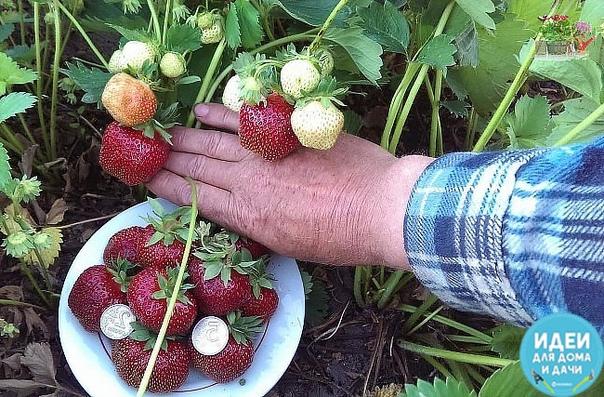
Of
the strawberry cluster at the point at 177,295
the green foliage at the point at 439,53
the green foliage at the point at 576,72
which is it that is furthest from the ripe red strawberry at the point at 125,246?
the green foliage at the point at 576,72

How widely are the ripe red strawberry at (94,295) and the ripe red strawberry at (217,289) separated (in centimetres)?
10

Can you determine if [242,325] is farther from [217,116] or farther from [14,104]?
[14,104]

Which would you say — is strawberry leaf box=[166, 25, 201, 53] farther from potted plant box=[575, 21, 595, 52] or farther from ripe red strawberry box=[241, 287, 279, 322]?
potted plant box=[575, 21, 595, 52]

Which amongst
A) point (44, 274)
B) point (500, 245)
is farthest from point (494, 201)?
point (44, 274)

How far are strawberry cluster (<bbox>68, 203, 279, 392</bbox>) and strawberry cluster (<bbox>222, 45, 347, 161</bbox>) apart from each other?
0.15 m

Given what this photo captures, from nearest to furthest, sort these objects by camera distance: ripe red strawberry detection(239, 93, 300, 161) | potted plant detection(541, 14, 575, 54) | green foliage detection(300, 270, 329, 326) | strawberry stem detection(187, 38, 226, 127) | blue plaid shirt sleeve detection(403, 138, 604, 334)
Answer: blue plaid shirt sleeve detection(403, 138, 604, 334)
potted plant detection(541, 14, 575, 54)
ripe red strawberry detection(239, 93, 300, 161)
strawberry stem detection(187, 38, 226, 127)
green foliage detection(300, 270, 329, 326)

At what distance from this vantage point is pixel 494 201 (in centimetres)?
69

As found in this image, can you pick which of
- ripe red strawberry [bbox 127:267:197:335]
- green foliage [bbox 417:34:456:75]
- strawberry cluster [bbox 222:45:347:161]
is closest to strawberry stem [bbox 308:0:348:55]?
strawberry cluster [bbox 222:45:347:161]

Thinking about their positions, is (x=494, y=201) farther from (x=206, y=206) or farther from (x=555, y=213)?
(x=206, y=206)


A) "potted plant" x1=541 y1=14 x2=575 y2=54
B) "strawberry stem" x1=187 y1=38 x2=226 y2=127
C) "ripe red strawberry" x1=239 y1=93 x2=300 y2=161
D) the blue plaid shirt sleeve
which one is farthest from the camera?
"strawberry stem" x1=187 y1=38 x2=226 y2=127

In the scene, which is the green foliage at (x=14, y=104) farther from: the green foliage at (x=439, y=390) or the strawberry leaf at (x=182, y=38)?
the green foliage at (x=439, y=390)

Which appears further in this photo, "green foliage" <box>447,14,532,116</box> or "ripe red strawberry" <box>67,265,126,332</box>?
"green foliage" <box>447,14,532,116</box>

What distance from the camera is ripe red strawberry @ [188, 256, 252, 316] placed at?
33.5 inches

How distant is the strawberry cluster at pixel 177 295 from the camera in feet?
2.77
